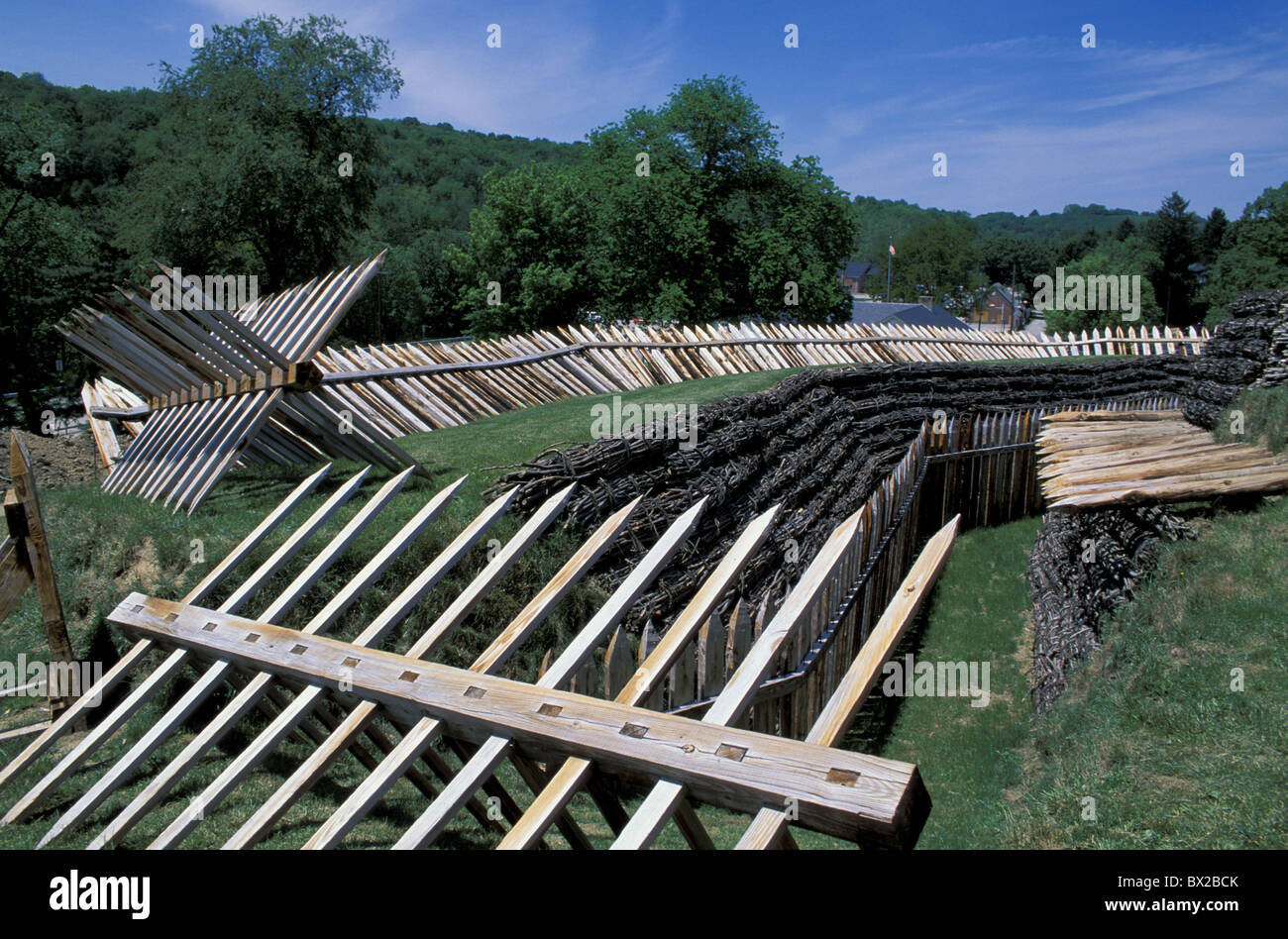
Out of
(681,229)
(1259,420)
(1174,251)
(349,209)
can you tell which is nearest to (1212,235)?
(1174,251)

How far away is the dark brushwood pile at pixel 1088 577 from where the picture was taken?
6.25 metres

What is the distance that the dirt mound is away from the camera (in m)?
8.99

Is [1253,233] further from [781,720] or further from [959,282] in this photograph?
[781,720]

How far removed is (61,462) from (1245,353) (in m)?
14.0

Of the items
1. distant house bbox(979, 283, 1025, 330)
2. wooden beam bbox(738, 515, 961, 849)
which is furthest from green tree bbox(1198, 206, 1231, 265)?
wooden beam bbox(738, 515, 961, 849)

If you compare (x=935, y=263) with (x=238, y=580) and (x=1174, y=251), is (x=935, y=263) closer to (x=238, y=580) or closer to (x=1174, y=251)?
(x=1174, y=251)

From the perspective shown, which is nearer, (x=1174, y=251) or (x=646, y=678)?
(x=646, y=678)

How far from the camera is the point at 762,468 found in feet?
29.0

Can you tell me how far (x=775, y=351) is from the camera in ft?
53.1

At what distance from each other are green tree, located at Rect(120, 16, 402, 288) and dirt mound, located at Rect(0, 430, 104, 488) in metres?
24.4

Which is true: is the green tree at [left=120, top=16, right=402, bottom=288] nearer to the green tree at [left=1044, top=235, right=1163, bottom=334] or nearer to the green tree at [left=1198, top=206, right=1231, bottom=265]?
the green tree at [left=1044, top=235, right=1163, bottom=334]

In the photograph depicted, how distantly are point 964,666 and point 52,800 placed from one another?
299 inches
